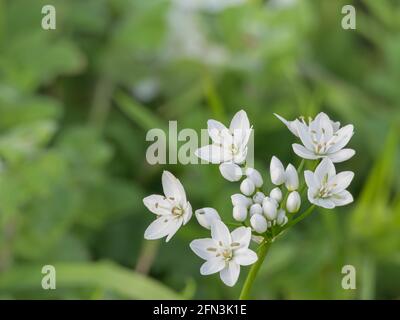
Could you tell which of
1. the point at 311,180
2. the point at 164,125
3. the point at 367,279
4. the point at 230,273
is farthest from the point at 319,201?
the point at 164,125

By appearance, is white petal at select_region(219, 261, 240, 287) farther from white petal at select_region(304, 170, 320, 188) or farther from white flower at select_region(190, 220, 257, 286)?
white petal at select_region(304, 170, 320, 188)

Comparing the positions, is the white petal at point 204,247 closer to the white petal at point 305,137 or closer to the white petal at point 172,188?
the white petal at point 172,188

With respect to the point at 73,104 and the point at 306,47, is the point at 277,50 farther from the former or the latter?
the point at 73,104

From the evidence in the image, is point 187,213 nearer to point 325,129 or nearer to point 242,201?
point 242,201

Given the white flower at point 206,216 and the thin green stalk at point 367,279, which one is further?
the thin green stalk at point 367,279

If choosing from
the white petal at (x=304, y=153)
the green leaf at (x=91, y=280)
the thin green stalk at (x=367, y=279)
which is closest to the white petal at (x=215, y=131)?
the white petal at (x=304, y=153)
